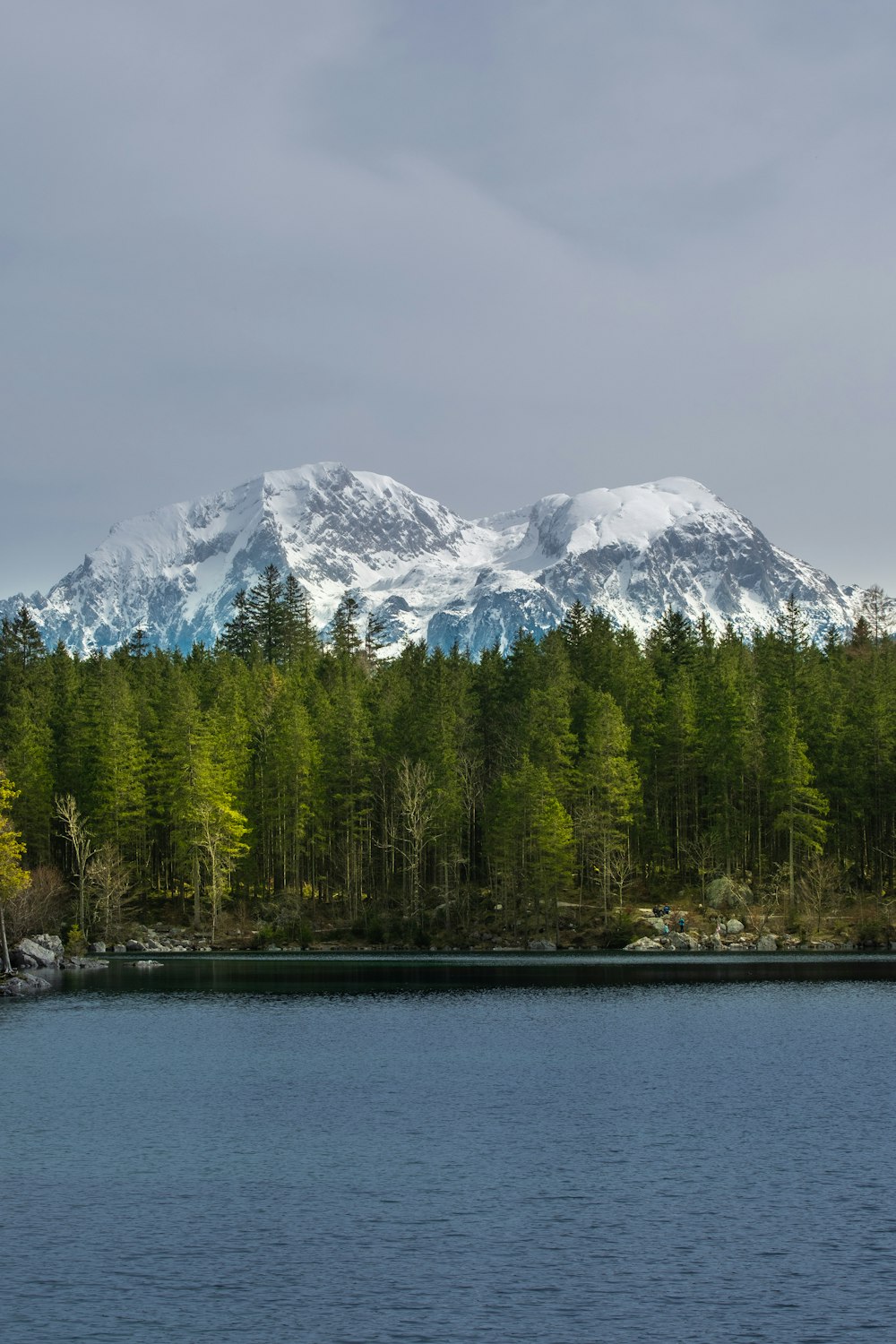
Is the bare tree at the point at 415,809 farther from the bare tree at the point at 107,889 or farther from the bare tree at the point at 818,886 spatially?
the bare tree at the point at 818,886

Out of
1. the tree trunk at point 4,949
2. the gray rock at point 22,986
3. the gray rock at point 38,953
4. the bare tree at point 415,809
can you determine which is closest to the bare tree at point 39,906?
the gray rock at point 38,953

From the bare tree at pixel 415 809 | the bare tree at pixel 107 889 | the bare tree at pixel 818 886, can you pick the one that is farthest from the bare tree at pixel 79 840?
the bare tree at pixel 818 886

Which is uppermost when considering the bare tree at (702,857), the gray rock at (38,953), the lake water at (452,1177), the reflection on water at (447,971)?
the bare tree at (702,857)

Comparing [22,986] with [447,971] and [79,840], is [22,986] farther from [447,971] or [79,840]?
[79,840]

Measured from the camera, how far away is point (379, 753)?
378 feet

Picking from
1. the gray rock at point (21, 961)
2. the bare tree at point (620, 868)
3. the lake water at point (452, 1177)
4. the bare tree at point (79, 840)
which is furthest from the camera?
the bare tree at point (79, 840)

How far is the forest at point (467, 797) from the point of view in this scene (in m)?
104

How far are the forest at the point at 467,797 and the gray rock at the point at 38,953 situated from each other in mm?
11012

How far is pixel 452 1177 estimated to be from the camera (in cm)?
3145

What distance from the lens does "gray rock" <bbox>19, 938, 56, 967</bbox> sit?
296ft

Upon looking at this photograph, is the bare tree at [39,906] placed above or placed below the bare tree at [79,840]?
below

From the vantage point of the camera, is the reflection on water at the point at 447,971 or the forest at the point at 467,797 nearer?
the reflection on water at the point at 447,971

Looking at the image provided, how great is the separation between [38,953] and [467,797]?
38.5 metres

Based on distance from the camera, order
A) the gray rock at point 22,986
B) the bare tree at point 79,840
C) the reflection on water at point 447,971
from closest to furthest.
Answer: the reflection on water at point 447,971, the gray rock at point 22,986, the bare tree at point 79,840
